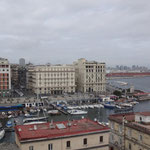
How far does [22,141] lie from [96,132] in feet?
17.6

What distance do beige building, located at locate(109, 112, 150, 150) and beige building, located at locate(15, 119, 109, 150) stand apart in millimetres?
2893

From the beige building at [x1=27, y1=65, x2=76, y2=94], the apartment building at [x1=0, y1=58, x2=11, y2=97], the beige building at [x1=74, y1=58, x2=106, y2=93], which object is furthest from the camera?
the beige building at [x1=74, y1=58, x2=106, y2=93]

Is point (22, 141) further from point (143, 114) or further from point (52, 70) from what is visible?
point (52, 70)

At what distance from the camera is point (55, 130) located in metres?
15.6

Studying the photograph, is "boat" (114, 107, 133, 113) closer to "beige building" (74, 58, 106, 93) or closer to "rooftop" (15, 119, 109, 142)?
"beige building" (74, 58, 106, 93)

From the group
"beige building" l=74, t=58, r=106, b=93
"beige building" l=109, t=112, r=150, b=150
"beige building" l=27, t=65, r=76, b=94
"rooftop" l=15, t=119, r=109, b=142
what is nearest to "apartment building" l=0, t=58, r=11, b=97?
"beige building" l=27, t=65, r=76, b=94

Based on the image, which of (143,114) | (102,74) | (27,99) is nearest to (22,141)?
(143,114)

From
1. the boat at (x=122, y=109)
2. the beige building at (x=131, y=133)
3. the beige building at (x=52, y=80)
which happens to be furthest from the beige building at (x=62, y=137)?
the beige building at (x=52, y=80)

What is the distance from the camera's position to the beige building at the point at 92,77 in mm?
67812

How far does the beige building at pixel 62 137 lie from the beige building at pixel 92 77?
51209 millimetres

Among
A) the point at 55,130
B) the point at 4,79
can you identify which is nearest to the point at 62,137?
the point at 55,130

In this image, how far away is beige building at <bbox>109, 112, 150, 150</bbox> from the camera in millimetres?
16328

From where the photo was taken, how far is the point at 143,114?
18.4m

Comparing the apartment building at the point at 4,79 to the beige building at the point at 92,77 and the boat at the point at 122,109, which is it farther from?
the boat at the point at 122,109
